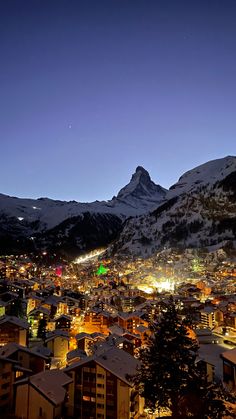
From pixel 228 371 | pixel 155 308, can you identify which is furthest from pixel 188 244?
pixel 228 371

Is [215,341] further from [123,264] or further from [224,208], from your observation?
[224,208]

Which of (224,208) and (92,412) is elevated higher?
(224,208)

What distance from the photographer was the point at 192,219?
5256 inches

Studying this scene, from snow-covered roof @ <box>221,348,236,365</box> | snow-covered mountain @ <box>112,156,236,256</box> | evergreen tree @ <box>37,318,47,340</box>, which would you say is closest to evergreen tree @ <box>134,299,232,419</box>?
snow-covered roof @ <box>221,348,236,365</box>

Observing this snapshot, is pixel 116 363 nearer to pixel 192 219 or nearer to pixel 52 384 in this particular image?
pixel 52 384

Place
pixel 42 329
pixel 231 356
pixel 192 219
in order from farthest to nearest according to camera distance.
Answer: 1. pixel 192 219
2. pixel 42 329
3. pixel 231 356

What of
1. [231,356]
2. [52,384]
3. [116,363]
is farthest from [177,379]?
[231,356]

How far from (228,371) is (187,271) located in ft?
227

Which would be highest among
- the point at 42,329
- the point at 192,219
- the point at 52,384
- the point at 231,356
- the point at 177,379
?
the point at 192,219

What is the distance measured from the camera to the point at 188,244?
12231 cm

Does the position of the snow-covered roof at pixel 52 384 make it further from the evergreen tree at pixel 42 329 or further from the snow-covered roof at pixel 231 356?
the evergreen tree at pixel 42 329

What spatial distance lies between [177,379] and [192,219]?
12516 cm

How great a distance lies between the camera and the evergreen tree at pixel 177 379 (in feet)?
36.7

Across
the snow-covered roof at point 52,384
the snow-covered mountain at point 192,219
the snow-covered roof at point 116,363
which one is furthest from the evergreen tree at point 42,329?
the snow-covered mountain at point 192,219
